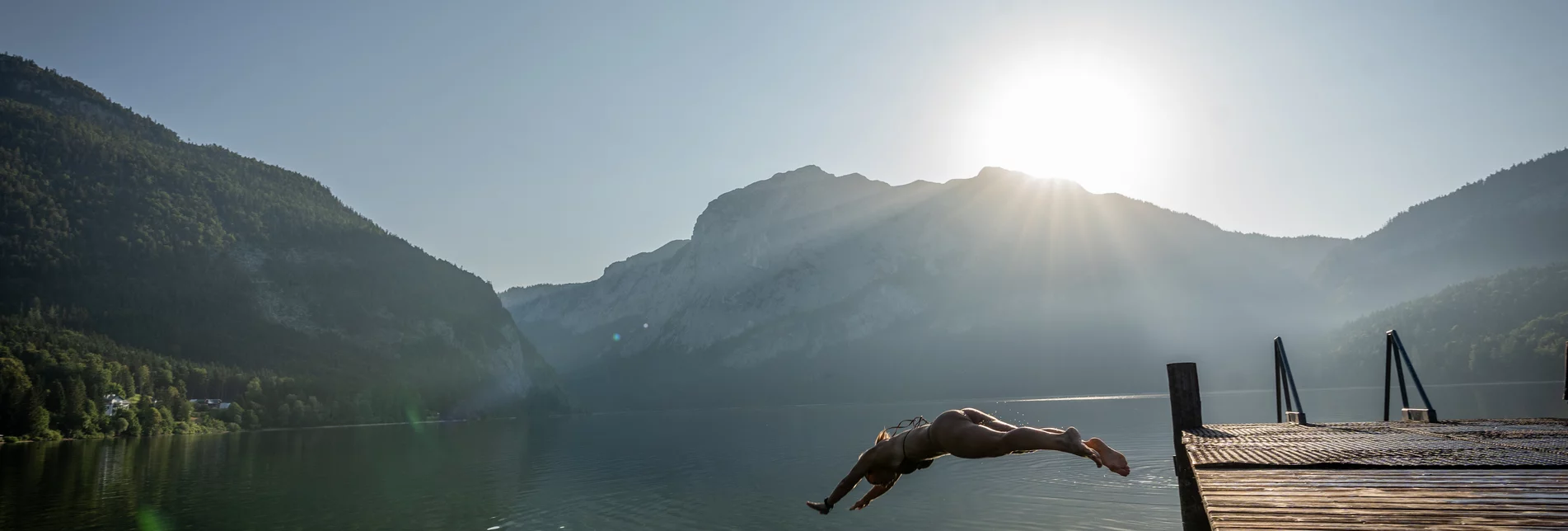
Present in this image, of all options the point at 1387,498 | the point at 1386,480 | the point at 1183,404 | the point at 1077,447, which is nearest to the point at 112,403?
the point at 1183,404

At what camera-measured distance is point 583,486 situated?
65.1 m

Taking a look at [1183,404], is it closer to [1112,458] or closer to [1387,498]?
[1112,458]

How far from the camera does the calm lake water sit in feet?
154

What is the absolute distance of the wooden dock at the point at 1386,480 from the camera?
20.9 ft

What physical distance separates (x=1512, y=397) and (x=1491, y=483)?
15015 centimetres

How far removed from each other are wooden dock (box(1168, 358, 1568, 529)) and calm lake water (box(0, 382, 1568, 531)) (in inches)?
1200

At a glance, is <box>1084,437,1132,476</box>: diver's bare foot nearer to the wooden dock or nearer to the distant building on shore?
the wooden dock

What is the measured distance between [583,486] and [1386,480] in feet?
208

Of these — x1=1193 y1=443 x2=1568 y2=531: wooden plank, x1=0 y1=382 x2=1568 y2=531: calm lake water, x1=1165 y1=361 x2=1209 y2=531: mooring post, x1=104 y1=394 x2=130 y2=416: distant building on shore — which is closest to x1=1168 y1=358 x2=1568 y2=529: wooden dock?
x1=1193 y1=443 x2=1568 y2=531: wooden plank

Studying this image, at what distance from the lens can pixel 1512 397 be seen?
117312mm

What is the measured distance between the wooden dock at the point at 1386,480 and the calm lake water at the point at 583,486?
30.5 metres

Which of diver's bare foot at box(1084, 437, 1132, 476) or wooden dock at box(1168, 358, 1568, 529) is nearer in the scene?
wooden dock at box(1168, 358, 1568, 529)

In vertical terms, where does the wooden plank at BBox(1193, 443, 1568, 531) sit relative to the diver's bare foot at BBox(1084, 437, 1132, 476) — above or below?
below

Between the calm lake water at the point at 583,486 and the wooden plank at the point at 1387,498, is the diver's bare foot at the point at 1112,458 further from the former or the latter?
the calm lake water at the point at 583,486
